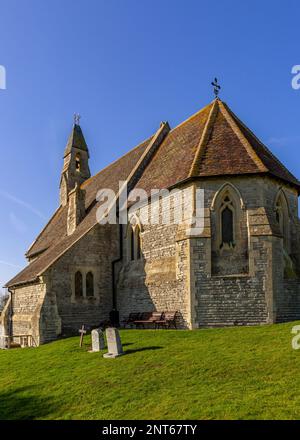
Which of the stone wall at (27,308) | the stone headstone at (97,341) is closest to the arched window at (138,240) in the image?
the stone wall at (27,308)

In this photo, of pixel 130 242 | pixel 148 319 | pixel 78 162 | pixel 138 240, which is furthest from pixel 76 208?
pixel 78 162

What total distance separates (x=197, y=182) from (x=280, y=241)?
4.29 m

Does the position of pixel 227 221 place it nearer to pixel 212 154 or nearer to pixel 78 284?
pixel 212 154

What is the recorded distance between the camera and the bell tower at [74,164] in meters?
36.0

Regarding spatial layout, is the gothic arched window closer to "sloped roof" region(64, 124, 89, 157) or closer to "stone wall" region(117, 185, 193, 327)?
"stone wall" region(117, 185, 193, 327)

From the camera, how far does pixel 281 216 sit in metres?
18.5

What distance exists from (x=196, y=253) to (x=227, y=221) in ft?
6.62

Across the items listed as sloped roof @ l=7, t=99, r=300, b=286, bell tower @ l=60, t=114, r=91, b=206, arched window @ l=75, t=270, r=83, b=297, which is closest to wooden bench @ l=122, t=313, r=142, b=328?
arched window @ l=75, t=270, r=83, b=297

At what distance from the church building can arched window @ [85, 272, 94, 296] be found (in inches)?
2.1

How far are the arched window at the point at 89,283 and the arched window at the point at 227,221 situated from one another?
7432 mm

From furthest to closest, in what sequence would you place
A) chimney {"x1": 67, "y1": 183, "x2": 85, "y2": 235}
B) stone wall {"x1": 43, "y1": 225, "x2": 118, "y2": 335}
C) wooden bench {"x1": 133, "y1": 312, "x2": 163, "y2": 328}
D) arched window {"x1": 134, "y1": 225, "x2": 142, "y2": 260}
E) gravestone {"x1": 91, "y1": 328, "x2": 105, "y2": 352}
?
chimney {"x1": 67, "y1": 183, "x2": 85, "y2": 235}, arched window {"x1": 134, "y1": 225, "x2": 142, "y2": 260}, stone wall {"x1": 43, "y1": 225, "x2": 118, "y2": 335}, wooden bench {"x1": 133, "y1": 312, "x2": 163, "y2": 328}, gravestone {"x1": 91, "y1": 328, "x2": 105, "y2": 352}

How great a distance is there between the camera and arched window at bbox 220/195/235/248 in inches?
675
